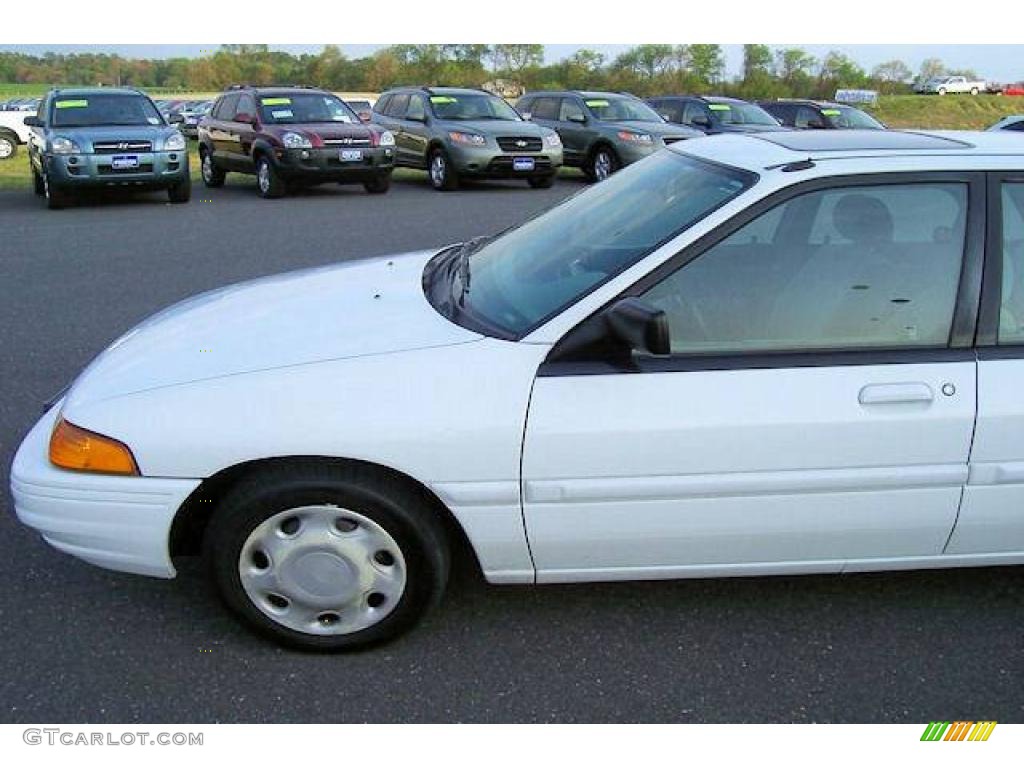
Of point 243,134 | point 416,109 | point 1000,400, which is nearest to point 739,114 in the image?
point 416,109

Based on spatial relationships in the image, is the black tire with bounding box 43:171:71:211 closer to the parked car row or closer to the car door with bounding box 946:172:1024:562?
the parked car row

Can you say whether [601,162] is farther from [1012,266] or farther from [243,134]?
[1012,266]

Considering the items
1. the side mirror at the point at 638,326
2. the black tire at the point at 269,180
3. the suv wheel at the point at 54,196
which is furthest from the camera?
the black tire at the point at 269,180

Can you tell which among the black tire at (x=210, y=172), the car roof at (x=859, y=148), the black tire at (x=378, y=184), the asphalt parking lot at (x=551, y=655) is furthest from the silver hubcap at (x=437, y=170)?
the asphalt parking lot at (x=551, y=655)

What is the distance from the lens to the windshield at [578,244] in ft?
9.50

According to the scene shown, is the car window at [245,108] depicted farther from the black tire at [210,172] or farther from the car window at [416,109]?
the car window at [416,109]

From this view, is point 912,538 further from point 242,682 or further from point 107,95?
point 107,95

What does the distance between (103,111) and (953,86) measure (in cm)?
5784

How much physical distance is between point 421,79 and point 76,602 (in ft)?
203

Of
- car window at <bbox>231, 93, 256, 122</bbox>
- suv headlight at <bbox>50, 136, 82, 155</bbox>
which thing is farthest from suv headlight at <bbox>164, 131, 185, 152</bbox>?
car window at <bbox>231, 93, 256, 122</bbox>

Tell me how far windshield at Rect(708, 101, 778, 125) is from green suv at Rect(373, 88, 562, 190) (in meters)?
4.18

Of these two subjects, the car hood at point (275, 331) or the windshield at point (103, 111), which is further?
the windshield at point (103, 111)

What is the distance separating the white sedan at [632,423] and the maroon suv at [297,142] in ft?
38.6

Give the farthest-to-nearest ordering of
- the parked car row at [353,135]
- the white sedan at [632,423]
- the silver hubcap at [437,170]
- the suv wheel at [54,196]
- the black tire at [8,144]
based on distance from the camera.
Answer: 1. the black tire at [8,144]
2. the silver hubcap at [437,170]
3. the parked car row at [353,135]
4. the suv wheel at [54,196]
5. the white sedan at [632,423]
